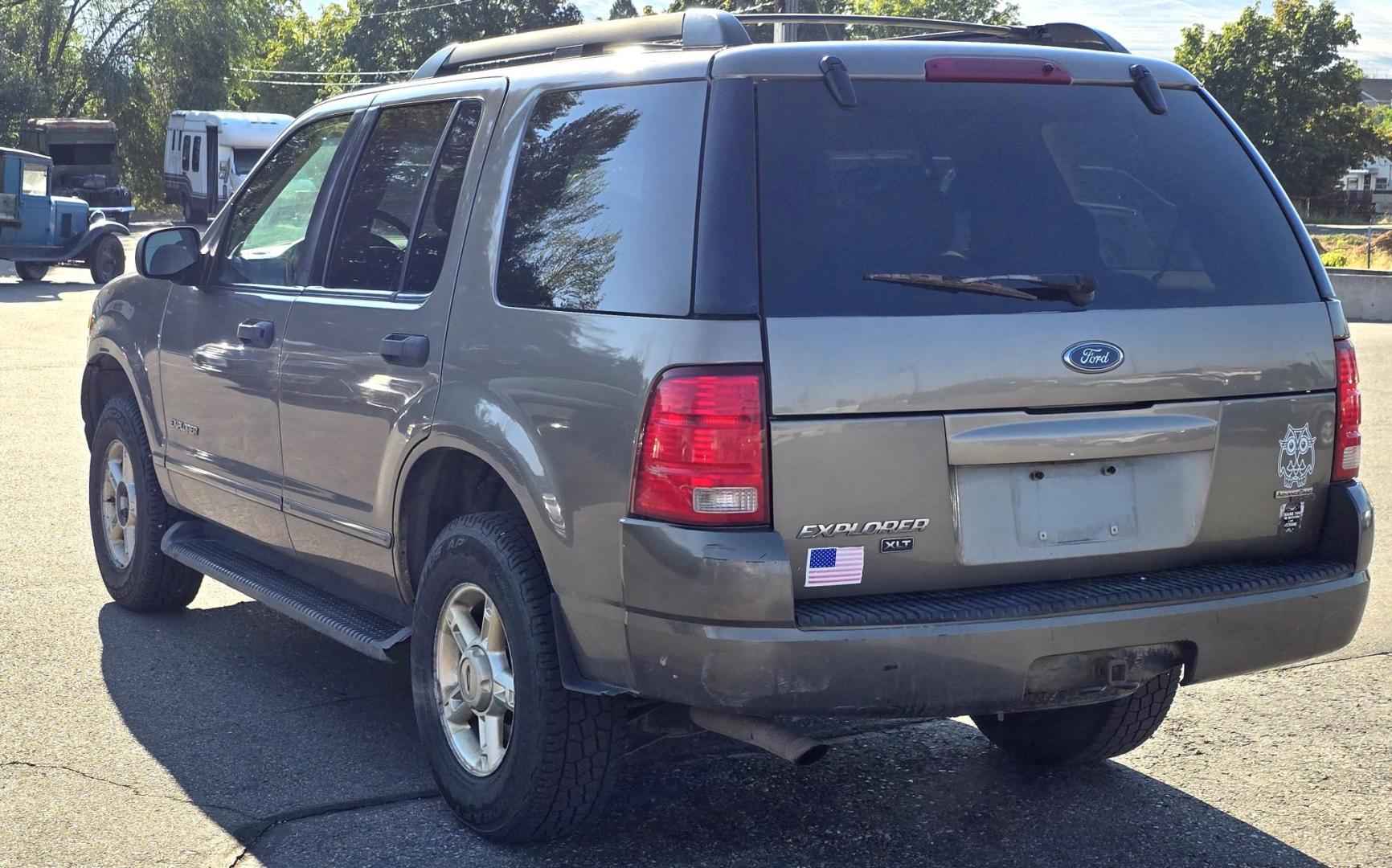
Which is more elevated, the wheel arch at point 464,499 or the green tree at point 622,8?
the green tree at point 622,8

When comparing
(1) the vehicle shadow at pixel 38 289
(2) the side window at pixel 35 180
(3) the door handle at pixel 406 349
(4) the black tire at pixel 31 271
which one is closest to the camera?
(3) the door handle at pixel 406 349

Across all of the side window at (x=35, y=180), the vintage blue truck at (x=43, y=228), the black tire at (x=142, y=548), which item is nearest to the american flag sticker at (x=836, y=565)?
the black tire at (x=142, y=548)

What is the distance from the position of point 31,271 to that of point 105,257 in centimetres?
133

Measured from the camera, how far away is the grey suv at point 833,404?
340 cm

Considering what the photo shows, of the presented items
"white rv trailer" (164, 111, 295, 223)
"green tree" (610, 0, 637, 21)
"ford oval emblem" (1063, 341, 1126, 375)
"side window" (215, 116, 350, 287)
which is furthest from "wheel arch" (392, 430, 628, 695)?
"green tree" (610, 0, 637, 21)

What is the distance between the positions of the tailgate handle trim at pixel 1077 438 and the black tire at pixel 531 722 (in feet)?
→ 3.40

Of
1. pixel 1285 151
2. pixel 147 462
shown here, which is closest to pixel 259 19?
pixel 1285 151

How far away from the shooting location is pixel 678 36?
4023mm

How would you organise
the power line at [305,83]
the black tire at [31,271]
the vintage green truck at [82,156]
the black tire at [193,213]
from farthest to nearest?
the power line at [305,83] → the black tire at [193,213] → the vintage green truck at [82,156] → the black tire at [31,271]

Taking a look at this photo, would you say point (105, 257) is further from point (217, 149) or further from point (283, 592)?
point (283, 592)

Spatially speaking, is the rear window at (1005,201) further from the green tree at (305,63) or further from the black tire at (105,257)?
the green tree at (305,63)

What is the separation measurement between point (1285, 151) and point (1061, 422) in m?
77.7

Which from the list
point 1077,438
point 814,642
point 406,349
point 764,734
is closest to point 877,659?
point 814,642

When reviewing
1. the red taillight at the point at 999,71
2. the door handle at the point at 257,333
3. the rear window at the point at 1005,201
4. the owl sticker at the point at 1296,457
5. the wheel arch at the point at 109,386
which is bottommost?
the wheel arch at the point at 109,386
